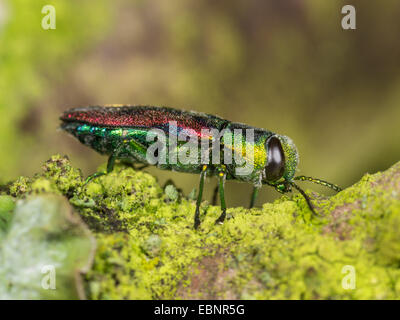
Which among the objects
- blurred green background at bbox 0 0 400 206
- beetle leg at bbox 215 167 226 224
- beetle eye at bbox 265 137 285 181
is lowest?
beetle leg at bbox 215 167 226 224

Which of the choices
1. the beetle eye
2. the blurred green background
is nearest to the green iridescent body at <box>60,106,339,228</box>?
the beetle eye

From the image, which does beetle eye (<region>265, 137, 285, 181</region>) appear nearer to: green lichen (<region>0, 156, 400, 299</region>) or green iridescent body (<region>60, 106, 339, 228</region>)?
green iridescent body (<region>60, 106, 339, 228</region>)

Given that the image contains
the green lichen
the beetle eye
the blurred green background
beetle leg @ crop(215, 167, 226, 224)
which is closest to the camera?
the green lichen

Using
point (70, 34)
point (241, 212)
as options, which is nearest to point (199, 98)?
point (70, 34)

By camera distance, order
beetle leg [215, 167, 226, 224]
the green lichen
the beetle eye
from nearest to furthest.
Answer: the green lichen → beetle leg [215, 167, 226, 224] → the beetle eye

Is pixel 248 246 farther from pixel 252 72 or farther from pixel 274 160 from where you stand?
pixel 252 72

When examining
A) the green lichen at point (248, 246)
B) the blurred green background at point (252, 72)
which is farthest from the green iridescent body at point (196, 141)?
the blurred green background at point (252, 72)
